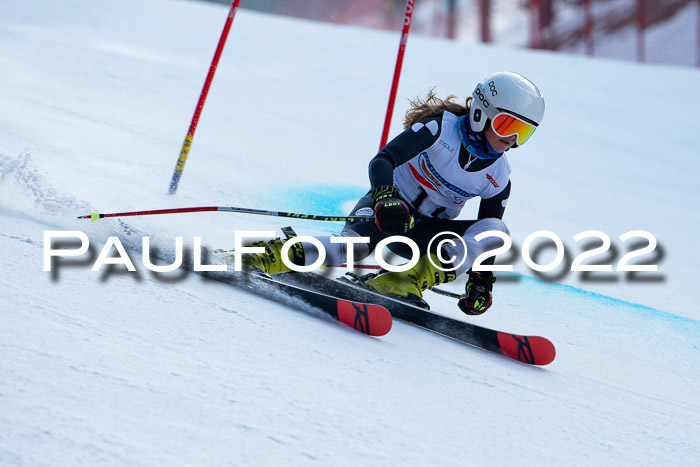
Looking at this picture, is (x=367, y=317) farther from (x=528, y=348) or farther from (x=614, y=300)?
(x=614, y=300)

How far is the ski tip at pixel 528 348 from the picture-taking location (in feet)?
8.46

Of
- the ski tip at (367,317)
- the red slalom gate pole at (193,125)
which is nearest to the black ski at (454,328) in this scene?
the ski tip at (367,317)

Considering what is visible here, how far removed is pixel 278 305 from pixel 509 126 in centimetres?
119

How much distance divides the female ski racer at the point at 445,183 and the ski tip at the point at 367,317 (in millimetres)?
444

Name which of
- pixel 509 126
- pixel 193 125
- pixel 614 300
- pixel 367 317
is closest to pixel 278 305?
pixel 367 317

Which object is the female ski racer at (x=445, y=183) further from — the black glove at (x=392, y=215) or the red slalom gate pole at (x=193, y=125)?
the red slalom gate pole at (x=193, y=125)

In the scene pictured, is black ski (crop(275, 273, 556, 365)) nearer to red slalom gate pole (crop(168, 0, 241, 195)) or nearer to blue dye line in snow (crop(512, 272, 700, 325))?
red slalom gate pole (crop(168, 0, 241, 195))

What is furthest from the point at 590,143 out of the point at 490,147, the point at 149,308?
the point at 149,308

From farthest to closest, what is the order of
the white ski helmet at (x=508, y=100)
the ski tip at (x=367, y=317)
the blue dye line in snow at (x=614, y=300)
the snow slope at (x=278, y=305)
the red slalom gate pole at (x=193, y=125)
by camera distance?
the red slalom gate pole at (x=193, y=125), the blue dye line in snow at (x=614, y=300), the white ski helmet at (x=508, y=100), the ski tip at (x=367, y=317), the snow slope at (x=278, y=305)

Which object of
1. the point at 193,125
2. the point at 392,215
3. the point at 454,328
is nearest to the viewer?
A: the point at 392,215

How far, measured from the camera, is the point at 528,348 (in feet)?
8.53

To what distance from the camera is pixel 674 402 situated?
101 inches

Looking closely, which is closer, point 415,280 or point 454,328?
point 454,328

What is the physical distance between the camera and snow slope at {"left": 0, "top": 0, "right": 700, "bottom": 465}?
4.73 feet
